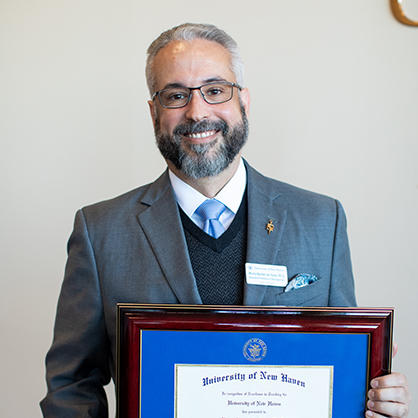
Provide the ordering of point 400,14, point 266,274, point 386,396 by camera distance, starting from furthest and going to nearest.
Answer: point 400,14 < point 266,274 < point 386,396

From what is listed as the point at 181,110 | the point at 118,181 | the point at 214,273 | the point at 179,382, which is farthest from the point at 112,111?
the point at 179,382

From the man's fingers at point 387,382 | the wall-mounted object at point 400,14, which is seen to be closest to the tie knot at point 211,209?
the man's fingers at point 387,382

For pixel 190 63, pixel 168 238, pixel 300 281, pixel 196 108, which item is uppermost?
pixel 190 63

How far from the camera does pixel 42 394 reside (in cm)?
256

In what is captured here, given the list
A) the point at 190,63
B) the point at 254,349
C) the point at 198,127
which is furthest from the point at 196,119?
the point at 254,349

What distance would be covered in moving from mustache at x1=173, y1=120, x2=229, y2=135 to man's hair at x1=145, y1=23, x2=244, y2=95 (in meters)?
0.18

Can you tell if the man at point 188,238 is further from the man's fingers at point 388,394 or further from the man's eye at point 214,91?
the man's fingers at point 388,394

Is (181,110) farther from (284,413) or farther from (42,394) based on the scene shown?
(42,394)

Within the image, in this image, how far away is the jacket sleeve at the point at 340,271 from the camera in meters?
1.51

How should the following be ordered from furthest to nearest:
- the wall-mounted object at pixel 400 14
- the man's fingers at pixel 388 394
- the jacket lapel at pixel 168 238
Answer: the wall-mounted object at pixel 400 14 < the jacket lapel at pixel 168 238 < the man's fingers at pixel 388 394

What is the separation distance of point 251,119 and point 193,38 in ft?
3.20

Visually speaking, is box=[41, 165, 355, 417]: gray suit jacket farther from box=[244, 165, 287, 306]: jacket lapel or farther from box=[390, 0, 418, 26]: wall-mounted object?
box=[390, 0, 418, 26]: wall-mounted object

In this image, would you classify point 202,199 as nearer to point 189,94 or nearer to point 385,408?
point 189,94

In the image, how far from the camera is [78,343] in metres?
1.45
